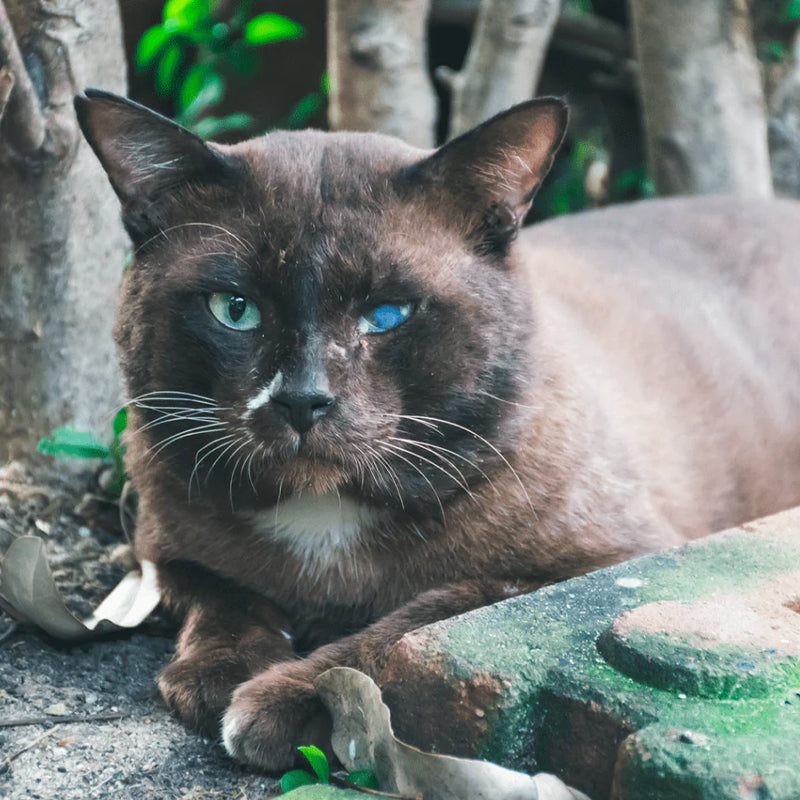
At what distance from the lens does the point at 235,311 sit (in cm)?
179

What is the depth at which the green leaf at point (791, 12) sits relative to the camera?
370cm

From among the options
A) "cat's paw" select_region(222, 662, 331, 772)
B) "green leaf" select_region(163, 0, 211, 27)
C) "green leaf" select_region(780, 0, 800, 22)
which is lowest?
"cat's paw" select_region(222, 662, 331, 772)

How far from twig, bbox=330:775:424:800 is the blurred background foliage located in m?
3.05

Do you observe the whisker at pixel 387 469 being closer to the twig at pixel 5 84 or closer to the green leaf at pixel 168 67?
the twig at pixel 5 84

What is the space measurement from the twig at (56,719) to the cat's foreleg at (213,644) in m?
0.10

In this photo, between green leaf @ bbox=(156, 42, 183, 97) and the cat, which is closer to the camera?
the cat

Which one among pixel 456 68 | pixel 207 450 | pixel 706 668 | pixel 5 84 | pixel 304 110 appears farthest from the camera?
pixel 456 68

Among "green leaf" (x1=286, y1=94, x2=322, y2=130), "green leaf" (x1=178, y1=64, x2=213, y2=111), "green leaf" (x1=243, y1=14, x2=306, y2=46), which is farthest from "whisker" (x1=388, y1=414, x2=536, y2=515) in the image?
"green leaf" (x1=286, y1=94, x2=322, y2=130)

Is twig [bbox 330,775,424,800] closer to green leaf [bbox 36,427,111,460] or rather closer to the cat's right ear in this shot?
the cat's right ear

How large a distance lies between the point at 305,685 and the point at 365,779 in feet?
0.74

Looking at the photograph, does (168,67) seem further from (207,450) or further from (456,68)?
(207,450)

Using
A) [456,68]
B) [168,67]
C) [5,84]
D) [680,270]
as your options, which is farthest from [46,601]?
[456,68]

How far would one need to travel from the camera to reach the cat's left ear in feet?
5.95

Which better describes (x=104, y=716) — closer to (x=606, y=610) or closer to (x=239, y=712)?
(x=239, y=712)
